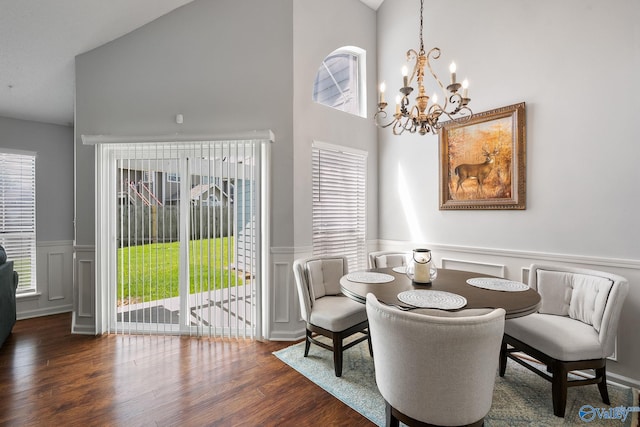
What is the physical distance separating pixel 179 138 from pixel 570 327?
3807 millimetres

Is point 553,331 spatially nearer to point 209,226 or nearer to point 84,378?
point 209,226

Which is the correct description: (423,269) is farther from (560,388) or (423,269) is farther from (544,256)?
(544,256)

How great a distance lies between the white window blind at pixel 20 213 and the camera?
3.91 metres

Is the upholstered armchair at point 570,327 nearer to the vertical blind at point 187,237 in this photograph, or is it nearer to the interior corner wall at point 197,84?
the interior corner wall at point 197,84

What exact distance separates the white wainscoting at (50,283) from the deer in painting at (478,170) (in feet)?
17.7

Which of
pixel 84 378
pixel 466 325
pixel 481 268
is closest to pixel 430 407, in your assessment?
pixel 466 325

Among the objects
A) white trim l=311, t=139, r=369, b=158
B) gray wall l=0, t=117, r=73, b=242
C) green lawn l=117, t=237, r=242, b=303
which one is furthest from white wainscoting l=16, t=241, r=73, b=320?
white trim l=311, t=139, r=369, b=158

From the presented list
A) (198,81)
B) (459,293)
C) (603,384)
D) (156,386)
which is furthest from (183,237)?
(603,384)

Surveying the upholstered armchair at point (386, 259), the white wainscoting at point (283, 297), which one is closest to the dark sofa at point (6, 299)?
the white wainscoting at point (283, 297)

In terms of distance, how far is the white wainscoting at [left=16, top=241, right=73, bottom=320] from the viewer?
13.0ft

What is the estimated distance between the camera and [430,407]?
1.38 m

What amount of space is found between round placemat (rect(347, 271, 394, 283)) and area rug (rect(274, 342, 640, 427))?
813mm

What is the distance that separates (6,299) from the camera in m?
3.09

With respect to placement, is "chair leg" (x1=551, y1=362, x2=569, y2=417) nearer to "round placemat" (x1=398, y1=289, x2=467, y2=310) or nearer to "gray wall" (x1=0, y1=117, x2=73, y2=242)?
"round placemat" (x1=398, y1=289, x2=467, y2=310)
